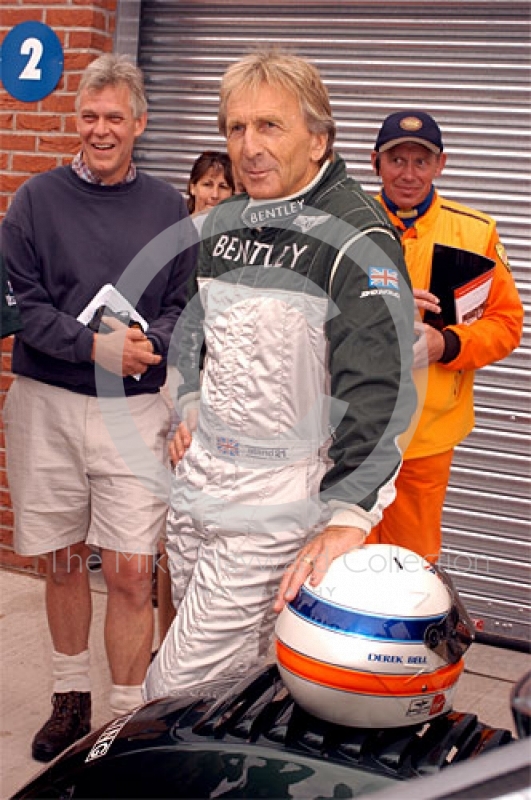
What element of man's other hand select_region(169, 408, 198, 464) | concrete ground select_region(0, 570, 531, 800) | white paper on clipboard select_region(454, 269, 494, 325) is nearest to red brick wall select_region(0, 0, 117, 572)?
concrete ground select_region(0, 570, 531, 800)

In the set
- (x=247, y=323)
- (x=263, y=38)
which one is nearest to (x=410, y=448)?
(x=247, y=323)

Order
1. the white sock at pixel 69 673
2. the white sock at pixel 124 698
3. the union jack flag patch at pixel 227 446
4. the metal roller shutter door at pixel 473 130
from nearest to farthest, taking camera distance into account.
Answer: the union jack flag patch at pixel 227 446 → the white sock at pixel 124 698 → the white sock at pixel 69 673 → the metal roller shutter door at pixel 473 130

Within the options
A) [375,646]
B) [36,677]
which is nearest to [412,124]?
[375,646]

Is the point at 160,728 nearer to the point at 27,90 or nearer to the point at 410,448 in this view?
the point at 410,448

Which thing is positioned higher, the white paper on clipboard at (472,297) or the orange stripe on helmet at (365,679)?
the white paper on clipboard at (472,297)

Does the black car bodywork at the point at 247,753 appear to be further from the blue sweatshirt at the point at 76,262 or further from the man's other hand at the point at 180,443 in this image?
the blue sweatshirt at the point at 76,262

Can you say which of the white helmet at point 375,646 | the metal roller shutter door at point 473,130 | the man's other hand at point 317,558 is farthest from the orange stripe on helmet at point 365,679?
the metal roller shutter door at point 473,130

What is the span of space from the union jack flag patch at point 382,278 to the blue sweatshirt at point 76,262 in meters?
1.39

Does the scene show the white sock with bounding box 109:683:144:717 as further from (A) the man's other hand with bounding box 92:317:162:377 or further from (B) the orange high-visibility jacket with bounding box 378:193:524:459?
(B) the orange high-visibility jacket with bounding box 378:193:524:459

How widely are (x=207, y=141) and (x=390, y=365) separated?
10.5 feet

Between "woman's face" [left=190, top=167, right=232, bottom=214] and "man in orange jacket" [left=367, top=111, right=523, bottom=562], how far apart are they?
0.82m

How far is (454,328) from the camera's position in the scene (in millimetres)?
3924

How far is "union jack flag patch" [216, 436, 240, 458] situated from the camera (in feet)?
9.57

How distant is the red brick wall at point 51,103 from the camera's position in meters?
5.16
